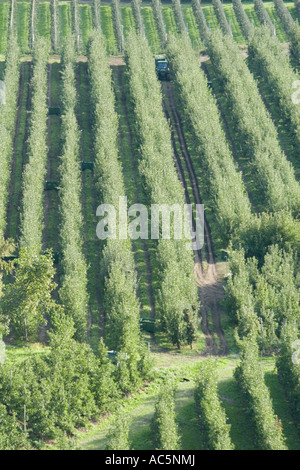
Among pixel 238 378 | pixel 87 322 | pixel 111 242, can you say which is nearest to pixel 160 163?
pixel 111 242

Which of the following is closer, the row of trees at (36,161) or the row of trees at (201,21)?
the row of trees at (36,161)

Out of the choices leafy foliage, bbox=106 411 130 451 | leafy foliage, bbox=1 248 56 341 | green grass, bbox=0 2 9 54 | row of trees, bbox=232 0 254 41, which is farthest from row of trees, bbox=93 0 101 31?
leafy foliage, bbox=106 411 130 451

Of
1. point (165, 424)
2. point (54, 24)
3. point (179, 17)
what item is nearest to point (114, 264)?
point (165, 424)

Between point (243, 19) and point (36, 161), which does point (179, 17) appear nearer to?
point (243, 19)

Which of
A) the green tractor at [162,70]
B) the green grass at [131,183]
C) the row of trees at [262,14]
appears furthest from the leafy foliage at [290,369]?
the row of trees at [262,14]

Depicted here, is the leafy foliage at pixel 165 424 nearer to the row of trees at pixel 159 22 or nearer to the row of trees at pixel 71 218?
the row of trees at pixel 71 218

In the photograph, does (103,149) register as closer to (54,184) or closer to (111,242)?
(54,184)
